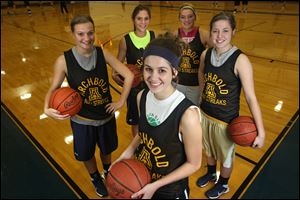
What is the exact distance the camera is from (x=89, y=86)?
78.4 inches

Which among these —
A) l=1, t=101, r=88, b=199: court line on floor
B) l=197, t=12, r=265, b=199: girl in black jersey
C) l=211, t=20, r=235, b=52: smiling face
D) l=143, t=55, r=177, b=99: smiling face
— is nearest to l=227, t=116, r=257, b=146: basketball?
l=197, t=12, r=265, b=199: girl in black jersey

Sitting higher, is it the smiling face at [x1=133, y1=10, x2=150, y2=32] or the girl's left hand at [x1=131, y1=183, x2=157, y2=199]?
the smiling face at [x1=133, y1=10, x2=150, y2=32]

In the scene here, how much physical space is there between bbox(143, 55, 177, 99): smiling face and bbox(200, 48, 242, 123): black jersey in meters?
0.71

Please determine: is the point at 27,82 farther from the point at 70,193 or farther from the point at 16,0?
the point at 16,0

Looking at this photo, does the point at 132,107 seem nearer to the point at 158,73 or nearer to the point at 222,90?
the point at 222,90

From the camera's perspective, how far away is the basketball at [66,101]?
190cm

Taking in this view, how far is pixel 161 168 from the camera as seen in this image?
1.47 metres

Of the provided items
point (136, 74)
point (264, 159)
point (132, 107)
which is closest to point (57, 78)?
point (136, 74)

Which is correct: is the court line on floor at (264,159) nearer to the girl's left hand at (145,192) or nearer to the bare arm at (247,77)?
the bare arm at (247,77)

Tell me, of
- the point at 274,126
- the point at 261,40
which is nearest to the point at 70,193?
the point at 274,126

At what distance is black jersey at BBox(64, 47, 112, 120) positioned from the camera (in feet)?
6.30

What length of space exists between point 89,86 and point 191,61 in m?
1.12

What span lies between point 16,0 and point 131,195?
863 inches

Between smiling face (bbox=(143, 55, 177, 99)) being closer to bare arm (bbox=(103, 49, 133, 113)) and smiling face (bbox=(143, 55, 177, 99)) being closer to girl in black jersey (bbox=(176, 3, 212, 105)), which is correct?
bare arm (bbox=(103, 49, 133, 113))
